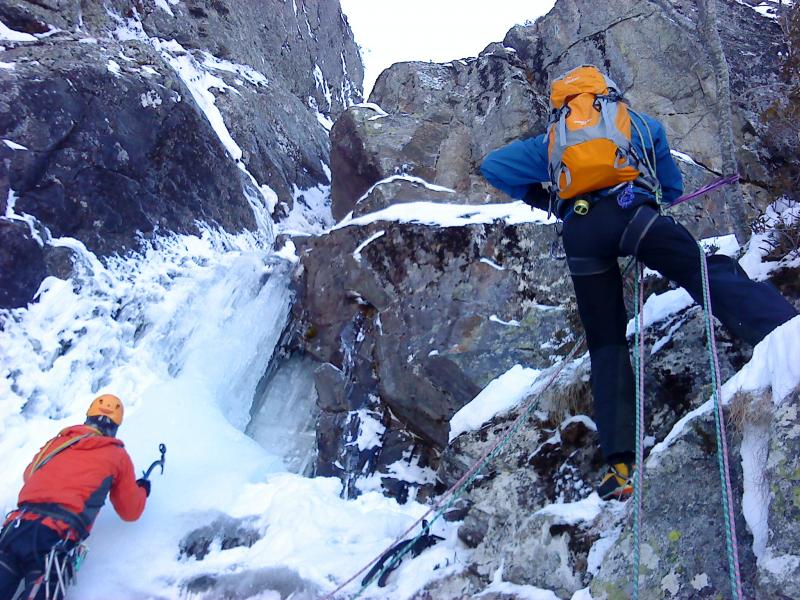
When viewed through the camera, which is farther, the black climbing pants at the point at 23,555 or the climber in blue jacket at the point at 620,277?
the black climbing pants at the point at 23,555

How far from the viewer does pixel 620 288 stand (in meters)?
2.93

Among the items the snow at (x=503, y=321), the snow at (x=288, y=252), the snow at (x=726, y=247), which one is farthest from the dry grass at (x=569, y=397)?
the snow at (x=288, y=252)

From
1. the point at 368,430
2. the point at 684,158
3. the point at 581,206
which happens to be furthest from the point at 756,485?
the point at 684,158

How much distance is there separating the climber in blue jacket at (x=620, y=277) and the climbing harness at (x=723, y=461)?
112 millimetres

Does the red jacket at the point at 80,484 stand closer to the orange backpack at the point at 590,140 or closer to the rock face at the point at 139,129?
the rock face at the point at 139,129

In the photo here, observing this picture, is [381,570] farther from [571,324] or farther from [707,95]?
[707,95]

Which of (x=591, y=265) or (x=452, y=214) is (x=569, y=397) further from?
(x=452, y=214)

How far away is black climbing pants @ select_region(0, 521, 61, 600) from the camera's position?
3523mm

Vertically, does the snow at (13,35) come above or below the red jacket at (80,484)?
above

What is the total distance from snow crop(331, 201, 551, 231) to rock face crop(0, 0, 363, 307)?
2.96 m

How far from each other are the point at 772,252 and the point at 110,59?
8.91 m

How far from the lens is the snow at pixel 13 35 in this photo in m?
8.39

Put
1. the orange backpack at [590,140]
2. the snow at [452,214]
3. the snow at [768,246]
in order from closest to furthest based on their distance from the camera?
1. the orange backpack at [590,140]
2. the snow at [768,246]
3. the snow at [452,214]

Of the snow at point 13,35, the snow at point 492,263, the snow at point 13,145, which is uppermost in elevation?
the snow at point 13,35
